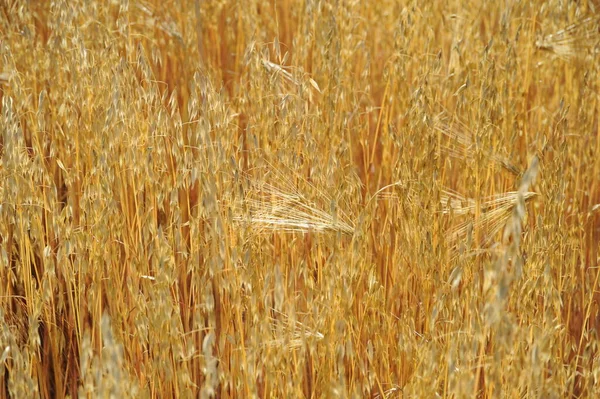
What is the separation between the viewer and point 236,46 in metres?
2.22

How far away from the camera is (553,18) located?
1.78m

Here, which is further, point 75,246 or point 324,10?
point 324,10

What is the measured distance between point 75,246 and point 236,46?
3.63 ft

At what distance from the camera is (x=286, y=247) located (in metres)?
1.33

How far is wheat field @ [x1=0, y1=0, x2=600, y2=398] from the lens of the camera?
3.43 feet

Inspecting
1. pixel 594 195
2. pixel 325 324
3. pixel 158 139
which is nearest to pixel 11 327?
pixel 158 139

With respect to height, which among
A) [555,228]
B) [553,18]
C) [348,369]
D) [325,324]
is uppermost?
[553,18]

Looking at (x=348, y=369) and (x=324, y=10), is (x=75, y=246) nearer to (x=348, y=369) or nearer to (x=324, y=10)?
(x=348, y=369)

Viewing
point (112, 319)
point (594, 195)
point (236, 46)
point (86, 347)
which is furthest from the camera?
point (236, 46)

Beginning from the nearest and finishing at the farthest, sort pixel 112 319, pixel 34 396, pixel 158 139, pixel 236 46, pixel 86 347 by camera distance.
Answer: pixel 86 347 → pixel 34 396 → pixel 112 319 → pixel 158 139 → pixel 236 46

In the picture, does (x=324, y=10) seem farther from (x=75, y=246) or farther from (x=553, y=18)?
(x=75, y=246)

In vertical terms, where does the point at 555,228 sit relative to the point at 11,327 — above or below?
above

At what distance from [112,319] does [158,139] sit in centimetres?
30

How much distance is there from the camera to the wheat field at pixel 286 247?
104cm
